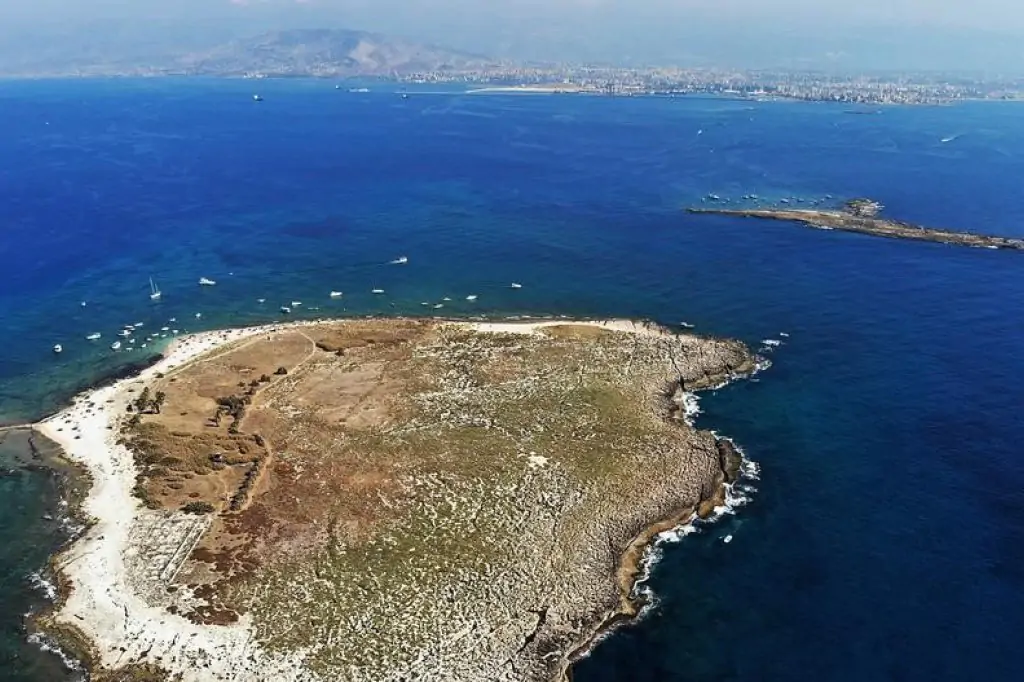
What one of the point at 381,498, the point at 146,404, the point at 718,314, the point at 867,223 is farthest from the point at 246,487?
the point at 867,223

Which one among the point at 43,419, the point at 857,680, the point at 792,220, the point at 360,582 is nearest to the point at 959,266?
the point at 792,220

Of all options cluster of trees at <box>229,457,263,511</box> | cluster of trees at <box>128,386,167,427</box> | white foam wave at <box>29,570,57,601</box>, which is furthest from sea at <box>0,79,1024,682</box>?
cluster of trees at <box>229,457,263,511</box>

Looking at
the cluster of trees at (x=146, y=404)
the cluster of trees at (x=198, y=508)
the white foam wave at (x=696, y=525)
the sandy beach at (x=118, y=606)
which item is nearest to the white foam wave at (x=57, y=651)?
the sandy beach at (x=118, y=606)

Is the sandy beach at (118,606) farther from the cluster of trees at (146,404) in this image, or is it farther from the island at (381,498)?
the cluster of trees at (146,404)

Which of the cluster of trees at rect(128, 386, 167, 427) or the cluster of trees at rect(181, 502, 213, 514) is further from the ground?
the cluster of trees at rect(128, 386, 167, 427)

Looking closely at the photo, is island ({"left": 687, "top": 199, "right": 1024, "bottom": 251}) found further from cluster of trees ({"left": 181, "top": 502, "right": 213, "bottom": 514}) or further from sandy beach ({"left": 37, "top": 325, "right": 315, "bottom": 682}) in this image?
sandy beach ({"left": 37, "top": 325, "right": 315, "bottom": 682})

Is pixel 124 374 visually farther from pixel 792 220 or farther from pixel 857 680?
pixel 792 220
